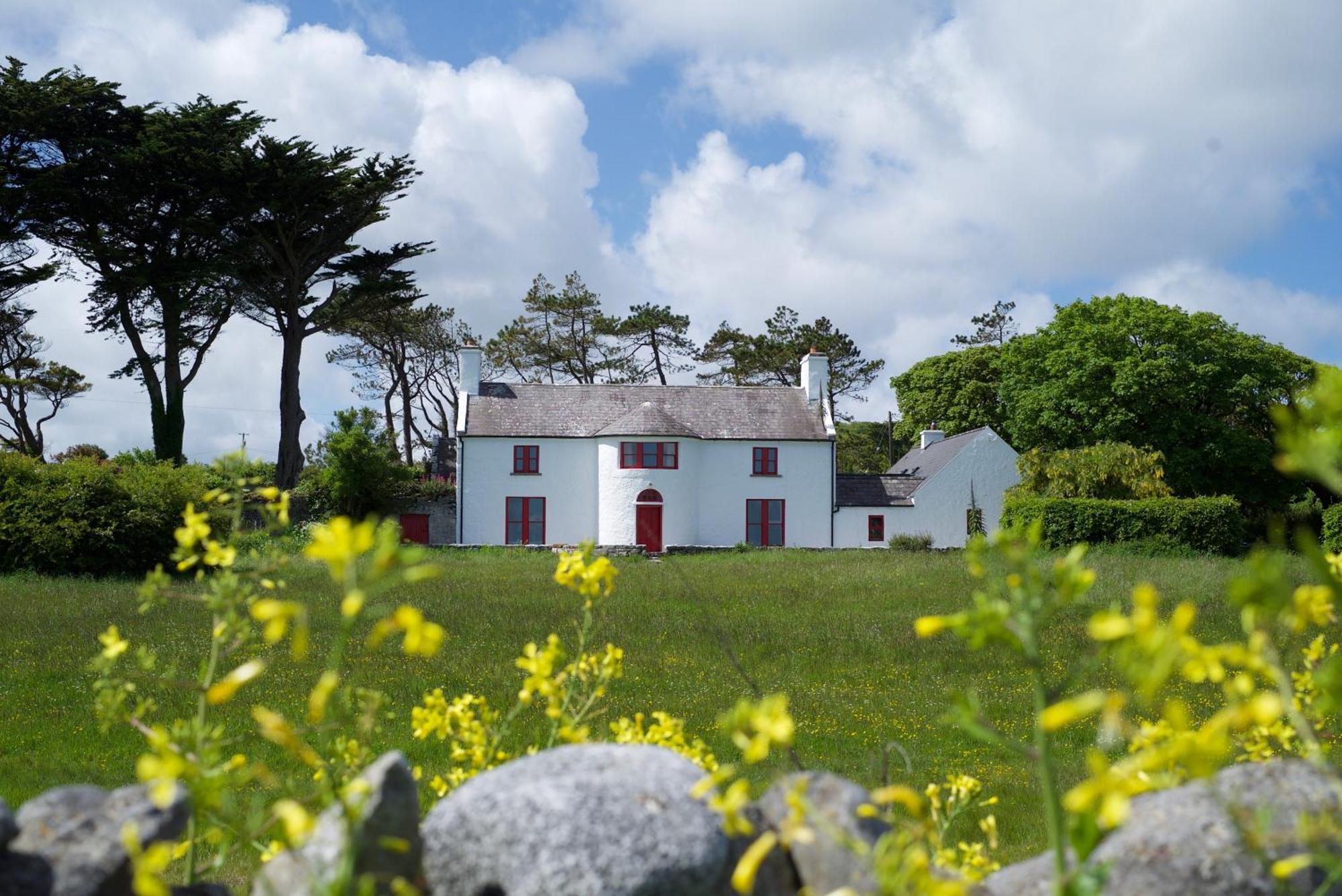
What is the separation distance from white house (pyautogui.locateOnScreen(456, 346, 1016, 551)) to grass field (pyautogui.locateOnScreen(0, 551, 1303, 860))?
513 inches

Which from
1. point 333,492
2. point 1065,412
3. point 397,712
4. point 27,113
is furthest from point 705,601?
point 27,113

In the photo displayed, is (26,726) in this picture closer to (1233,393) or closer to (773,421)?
→ (773,421)

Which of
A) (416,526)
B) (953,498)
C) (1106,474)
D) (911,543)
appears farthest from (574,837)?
(416,526)

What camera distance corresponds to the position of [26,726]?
1031cm

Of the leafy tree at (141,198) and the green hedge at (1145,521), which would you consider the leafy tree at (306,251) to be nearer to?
the leafy tree at (141,198)

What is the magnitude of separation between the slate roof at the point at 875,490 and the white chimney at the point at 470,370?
1370 cm

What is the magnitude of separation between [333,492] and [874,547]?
19.1 m

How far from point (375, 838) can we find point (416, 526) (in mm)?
38676

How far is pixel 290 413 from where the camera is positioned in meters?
42.1

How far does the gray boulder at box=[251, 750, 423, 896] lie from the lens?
2408 mm

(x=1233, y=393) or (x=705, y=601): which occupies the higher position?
(x=1233, y=393)

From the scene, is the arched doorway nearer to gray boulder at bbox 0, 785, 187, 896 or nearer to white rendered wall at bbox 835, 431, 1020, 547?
white rendered wall at bbox 835, 431, 1020, 547

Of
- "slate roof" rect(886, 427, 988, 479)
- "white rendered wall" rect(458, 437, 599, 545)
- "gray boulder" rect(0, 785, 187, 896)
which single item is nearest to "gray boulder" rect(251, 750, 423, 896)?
"gray boulder" rect(0, 785, 187, 896)

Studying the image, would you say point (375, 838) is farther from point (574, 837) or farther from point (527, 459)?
point (527, 459)
